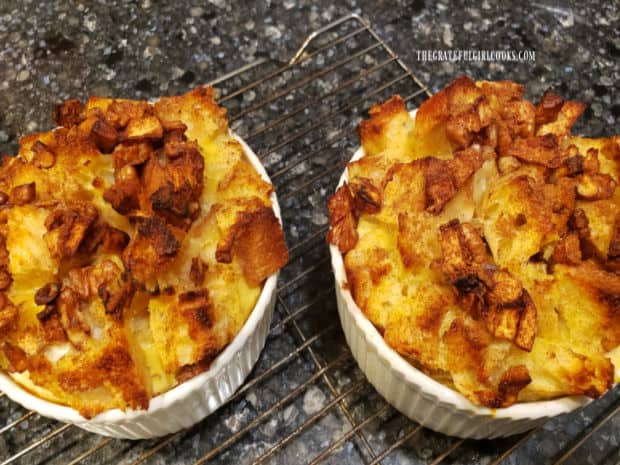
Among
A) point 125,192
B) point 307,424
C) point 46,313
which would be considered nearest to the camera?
point 46,313

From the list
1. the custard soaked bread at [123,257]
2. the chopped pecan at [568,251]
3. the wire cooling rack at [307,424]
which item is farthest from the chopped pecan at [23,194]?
the chopped pecan at [568,251]

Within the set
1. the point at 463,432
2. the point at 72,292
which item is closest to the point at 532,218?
the point at 463,432

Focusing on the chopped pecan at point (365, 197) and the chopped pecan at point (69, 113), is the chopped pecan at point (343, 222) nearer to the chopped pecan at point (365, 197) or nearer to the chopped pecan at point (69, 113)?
the chopped pecan at point (365, 197)

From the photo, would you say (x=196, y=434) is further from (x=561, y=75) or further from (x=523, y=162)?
(x=561, y=75)

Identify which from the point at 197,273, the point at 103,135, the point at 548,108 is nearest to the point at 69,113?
the point at 103,135

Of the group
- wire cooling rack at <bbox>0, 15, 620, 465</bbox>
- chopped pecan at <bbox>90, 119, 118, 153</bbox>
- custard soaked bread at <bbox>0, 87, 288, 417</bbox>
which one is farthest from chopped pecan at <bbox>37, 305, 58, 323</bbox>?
wire cooling rack at <bbox>0, 15, 620, 465</bbox>

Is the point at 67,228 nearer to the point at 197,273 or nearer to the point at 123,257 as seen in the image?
the point at 123,257
